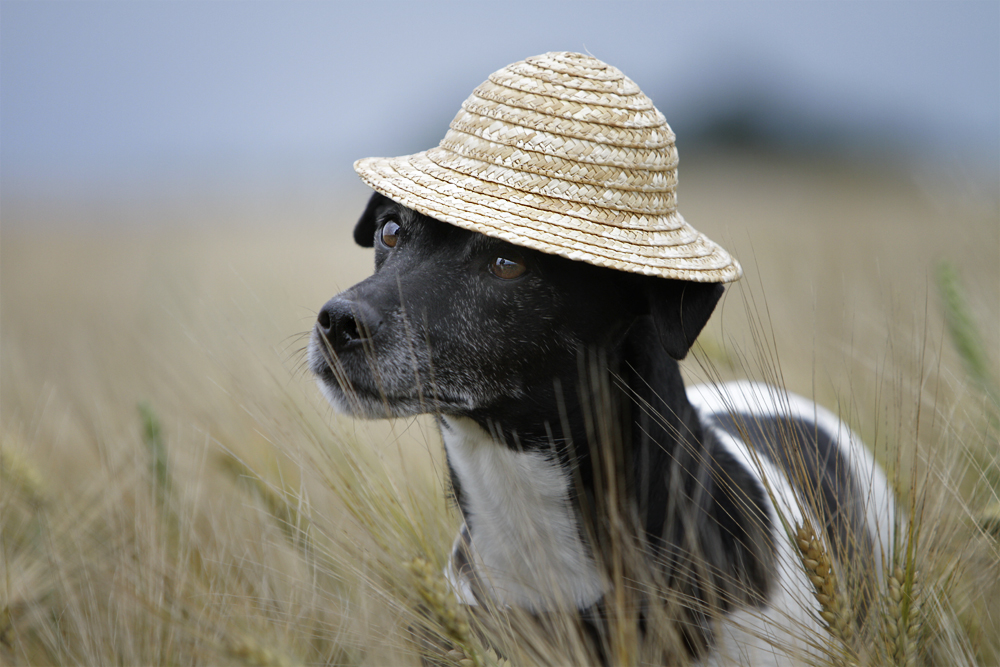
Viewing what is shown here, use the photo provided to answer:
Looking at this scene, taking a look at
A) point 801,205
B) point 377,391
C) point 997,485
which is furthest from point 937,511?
point 801,205

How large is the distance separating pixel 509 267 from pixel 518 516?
769 mm

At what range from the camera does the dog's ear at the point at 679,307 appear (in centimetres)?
209

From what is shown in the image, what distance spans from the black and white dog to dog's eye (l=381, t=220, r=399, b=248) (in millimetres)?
15

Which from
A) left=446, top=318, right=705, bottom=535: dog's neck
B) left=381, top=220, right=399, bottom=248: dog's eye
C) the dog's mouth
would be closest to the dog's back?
left=446, top=318, right=705, bottom=535: dog's neck

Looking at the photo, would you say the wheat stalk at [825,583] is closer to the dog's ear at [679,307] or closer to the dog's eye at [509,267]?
the dog's ear at [679,307]

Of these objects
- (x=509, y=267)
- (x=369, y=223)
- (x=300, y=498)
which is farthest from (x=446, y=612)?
(x=369, y=223)

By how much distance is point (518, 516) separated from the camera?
226 cm

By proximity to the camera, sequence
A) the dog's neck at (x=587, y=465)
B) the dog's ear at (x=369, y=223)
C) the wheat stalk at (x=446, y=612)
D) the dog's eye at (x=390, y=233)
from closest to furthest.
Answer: the wheat stalk at (x=446, y=612) → the dog's neck at (x=587, y=465) → the dog's eye at (x=390, y=233) → the dog's ear at (x=369, y=223)

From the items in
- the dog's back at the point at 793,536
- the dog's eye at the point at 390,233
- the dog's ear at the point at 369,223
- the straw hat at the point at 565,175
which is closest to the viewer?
the dog's back at the point at 793,536

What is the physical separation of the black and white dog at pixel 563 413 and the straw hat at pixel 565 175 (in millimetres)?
170

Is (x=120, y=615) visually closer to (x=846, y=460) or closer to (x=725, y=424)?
(x=725, y=424)

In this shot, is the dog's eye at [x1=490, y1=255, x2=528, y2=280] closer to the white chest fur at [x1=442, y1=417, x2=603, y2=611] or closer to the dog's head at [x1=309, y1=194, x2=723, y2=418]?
the dog's head at [x1=309, y1=194, x2=723, y2=418]

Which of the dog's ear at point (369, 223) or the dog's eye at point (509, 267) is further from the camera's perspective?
the dog's ear at point (369, 223)

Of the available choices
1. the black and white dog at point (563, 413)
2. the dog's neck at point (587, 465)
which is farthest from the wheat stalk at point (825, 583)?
the dog's neck at point (587, 465)
